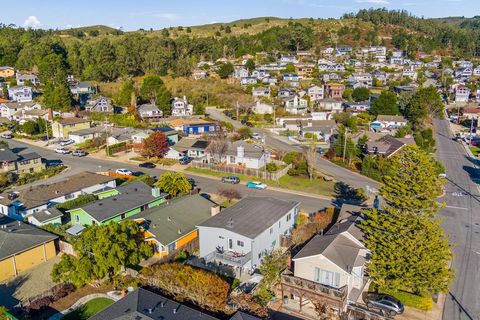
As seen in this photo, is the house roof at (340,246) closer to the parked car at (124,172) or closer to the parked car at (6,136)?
the parked car at (124,172)

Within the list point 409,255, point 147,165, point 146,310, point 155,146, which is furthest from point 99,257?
point 155,146

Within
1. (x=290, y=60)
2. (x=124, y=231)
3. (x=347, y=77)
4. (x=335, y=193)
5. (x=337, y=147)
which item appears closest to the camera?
(x=124, y=231)

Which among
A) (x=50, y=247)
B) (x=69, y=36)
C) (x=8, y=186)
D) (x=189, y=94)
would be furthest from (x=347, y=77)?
(x=69, y=36)

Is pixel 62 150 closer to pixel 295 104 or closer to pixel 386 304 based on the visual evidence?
pixel 295 104

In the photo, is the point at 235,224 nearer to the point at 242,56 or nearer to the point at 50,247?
the point at 50,247

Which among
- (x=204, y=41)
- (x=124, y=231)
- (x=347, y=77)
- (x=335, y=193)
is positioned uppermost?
(x=204, y=41)

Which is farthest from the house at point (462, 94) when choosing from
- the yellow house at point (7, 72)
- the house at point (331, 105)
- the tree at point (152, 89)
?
the yellow house at point (7, 72)
